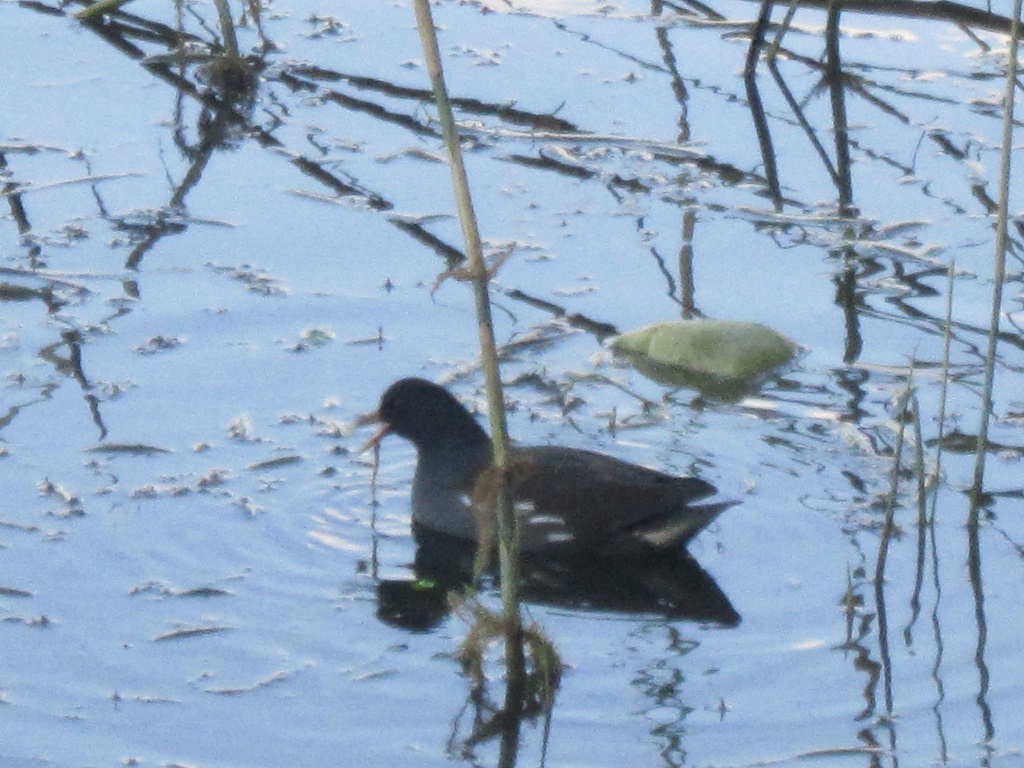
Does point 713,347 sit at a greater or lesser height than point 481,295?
lesser

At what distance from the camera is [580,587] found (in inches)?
207

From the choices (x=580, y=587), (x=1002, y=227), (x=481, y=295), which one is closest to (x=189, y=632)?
(x=580, y=587)

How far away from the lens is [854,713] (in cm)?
440

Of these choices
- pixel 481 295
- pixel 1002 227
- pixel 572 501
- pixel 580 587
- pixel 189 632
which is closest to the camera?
pixel 481 295

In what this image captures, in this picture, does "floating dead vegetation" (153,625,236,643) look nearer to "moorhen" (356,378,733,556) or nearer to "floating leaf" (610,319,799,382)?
"moorhen" (356,378,733,556)

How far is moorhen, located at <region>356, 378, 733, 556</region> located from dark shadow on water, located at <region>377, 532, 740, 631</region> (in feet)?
0.15

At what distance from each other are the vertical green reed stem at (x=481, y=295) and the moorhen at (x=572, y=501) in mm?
1162

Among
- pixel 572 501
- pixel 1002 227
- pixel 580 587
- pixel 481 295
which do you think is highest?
pixel 481 295

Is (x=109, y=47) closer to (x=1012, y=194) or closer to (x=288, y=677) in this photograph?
(x=1012, y=194)

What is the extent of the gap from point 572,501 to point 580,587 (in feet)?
0.83

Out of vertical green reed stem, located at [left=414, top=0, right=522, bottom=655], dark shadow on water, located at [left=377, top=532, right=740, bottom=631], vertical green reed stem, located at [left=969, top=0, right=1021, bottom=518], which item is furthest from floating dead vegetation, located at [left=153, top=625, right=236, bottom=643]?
vertical green reed stem, located at [left=969, top=0, right=1021, bottom=518]

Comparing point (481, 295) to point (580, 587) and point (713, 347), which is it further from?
point (713, 347)

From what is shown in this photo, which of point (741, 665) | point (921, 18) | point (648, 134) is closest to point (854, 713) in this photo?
point (741, 665)

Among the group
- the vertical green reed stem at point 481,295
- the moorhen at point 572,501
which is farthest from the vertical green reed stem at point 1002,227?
the vertical green reed stem at point 481,295
